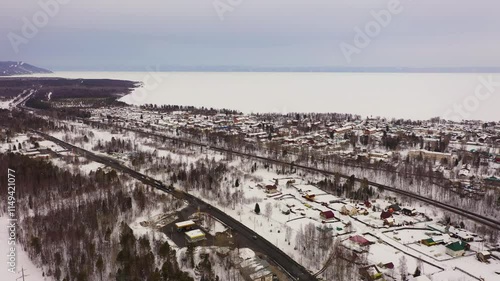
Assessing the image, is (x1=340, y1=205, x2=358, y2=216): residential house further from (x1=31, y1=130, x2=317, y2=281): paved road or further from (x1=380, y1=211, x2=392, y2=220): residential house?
(x1=31, y1=130, x2=317, y2=281): paved road

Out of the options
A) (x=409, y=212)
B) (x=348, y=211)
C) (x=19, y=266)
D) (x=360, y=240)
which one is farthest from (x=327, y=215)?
(x=19, y=266)

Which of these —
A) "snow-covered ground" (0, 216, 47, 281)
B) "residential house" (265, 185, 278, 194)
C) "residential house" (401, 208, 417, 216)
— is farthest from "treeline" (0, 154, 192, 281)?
"residential house" (401, 208, 417, 216)

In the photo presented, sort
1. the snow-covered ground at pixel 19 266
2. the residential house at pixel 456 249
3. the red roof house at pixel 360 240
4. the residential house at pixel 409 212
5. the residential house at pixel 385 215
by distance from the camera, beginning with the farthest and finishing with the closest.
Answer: the residential house at pixel 409 212
the residential house at pixel 385 215
the red roof house at pixel 360 240
the residential house at pixel 456 249
the snow-covered ground at pixel 19 266

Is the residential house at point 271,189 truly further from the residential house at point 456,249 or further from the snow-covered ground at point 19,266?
the snow-covered ground at point 19,266

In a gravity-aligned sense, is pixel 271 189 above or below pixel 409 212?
above

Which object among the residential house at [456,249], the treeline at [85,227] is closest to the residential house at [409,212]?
the residential house at [456,249]

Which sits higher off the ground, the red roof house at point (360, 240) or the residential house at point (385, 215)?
the residential house at point (385, 215)

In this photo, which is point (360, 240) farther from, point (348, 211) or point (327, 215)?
point (348, 211)

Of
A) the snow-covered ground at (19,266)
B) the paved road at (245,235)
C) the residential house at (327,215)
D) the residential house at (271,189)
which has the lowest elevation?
the snow-covered ground at (19,266)

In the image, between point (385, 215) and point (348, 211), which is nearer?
point (385, 215)

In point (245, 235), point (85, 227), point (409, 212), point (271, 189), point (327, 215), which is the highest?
point (271, 189)

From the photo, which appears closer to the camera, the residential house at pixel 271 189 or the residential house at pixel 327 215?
the residential house at pixel 327 215

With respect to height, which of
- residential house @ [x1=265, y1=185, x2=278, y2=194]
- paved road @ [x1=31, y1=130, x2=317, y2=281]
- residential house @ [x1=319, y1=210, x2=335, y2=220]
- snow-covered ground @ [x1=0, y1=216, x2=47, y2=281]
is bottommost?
snow-covered ground @ [x1=0, y1=216, x2=47, y2=281]
